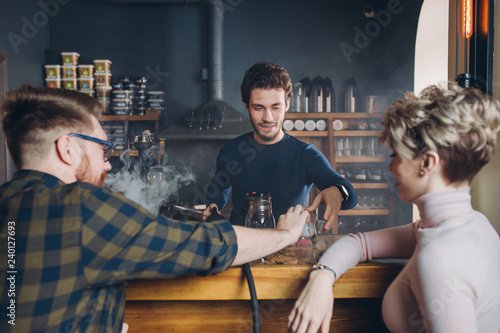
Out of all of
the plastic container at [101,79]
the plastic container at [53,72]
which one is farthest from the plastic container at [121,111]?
the plastic container at [53,72]

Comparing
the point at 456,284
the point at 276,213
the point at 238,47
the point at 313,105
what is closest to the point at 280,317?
the point at 456,284

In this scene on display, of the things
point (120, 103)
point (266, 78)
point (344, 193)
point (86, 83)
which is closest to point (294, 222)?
point (344, 193)

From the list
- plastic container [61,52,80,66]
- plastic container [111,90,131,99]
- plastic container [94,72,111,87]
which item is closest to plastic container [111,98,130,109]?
plastic container [111,90,131,99]

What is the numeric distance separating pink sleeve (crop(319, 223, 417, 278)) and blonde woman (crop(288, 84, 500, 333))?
10cm

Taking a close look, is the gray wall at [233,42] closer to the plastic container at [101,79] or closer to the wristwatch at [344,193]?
the plastic container at [101,79]

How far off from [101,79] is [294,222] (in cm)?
355

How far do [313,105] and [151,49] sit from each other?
1.99m

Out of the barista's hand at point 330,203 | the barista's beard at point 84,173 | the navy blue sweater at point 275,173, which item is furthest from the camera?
the navy blue sweater at point 275,173

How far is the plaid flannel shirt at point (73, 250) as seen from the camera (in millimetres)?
796

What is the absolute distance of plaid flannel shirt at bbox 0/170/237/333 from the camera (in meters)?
0.80

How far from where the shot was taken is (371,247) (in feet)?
3.64

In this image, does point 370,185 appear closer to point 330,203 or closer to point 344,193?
point 344,193

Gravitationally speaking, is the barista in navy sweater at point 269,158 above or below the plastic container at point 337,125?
below

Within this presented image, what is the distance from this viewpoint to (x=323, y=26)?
4.41 metres
